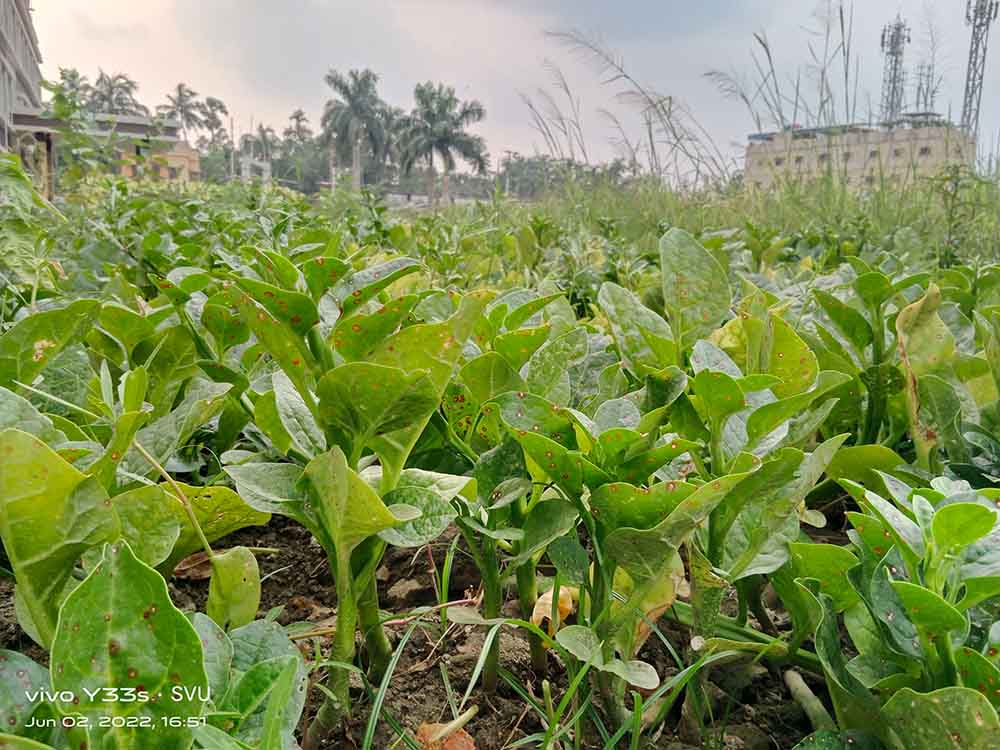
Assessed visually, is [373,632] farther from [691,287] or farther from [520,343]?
[691,287]

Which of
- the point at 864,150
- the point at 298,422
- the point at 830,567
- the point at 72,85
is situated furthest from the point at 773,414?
the point at 864,150

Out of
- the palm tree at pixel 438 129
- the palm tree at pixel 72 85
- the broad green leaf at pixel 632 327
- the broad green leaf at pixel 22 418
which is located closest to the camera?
the broad green leaf at pixel 22 418

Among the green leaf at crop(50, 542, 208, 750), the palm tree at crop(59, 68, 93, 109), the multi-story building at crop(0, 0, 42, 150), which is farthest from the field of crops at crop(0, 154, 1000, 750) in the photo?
the multi-story building at crop(0, 0, 42, 150)

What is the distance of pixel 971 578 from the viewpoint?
2.21 feet

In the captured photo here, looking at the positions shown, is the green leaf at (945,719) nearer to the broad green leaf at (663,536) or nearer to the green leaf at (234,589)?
A: the broad green leaf at (663,536)

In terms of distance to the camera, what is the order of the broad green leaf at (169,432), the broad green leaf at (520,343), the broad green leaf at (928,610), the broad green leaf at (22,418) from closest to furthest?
the broad green leaf at (928,610)
the broad green leaf at (22,418)
the broad green leaf at (169,432)
the broad green leaf at (520,343)

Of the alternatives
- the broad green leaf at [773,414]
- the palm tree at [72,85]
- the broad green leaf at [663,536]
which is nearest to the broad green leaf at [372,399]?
the broad green leaf at [663,536]

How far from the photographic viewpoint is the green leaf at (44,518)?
60 cm

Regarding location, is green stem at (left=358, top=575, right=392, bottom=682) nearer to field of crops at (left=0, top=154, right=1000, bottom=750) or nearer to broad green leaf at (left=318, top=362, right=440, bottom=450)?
Result: field of crops at (left=0, top=154, right=1000, bottom=750)

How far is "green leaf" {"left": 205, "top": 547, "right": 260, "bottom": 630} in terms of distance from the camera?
2.60 feet

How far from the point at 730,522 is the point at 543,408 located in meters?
0.23

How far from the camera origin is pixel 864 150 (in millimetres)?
6688

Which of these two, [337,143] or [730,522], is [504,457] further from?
[337,143]

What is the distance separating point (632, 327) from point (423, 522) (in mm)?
516
